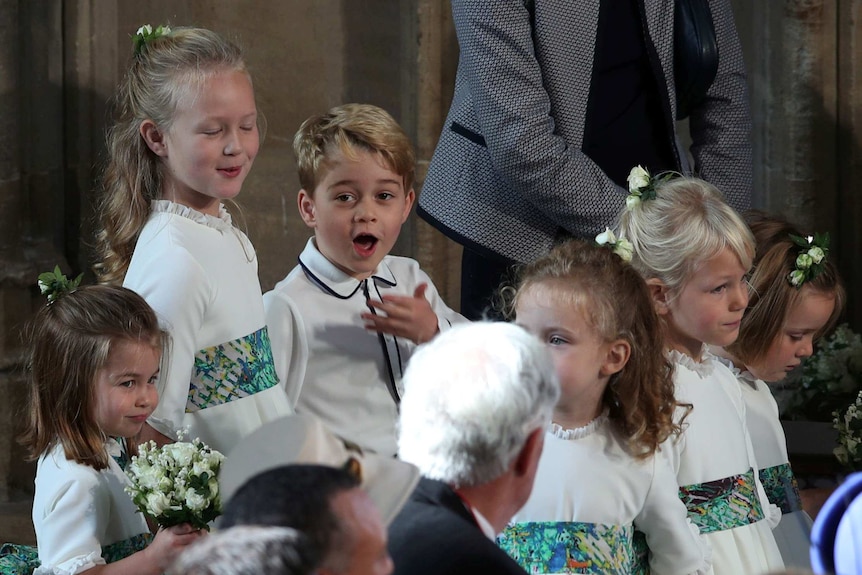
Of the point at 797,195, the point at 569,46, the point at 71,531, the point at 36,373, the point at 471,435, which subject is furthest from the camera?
the point at 797,195

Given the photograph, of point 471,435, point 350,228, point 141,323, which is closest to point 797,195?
point 350,228

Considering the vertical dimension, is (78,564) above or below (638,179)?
below

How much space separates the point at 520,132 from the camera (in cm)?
362

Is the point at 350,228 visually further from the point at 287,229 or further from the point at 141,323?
the point at 287,229

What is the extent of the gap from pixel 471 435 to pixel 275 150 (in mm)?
3682

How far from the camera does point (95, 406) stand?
3.13 meters

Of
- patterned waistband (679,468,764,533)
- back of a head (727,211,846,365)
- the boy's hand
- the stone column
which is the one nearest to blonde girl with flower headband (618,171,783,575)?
patterned waistband (679,468,764,533)

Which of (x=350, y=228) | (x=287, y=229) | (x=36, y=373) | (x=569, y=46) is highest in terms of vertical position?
(x=569, y=46)

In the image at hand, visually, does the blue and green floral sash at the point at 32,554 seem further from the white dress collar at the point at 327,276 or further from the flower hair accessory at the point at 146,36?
the flower hair accessory at the point at 146,36

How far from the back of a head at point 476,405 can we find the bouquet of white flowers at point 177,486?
3.02 feet

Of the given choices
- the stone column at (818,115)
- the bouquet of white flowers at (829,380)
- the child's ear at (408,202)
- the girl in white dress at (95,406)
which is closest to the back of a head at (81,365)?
the girl in white dress at (95,406)

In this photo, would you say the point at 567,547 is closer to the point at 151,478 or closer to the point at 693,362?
the point at 693,362

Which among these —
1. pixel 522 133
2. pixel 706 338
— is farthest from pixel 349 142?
pixel 706 338

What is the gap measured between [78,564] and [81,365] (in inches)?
18.8
